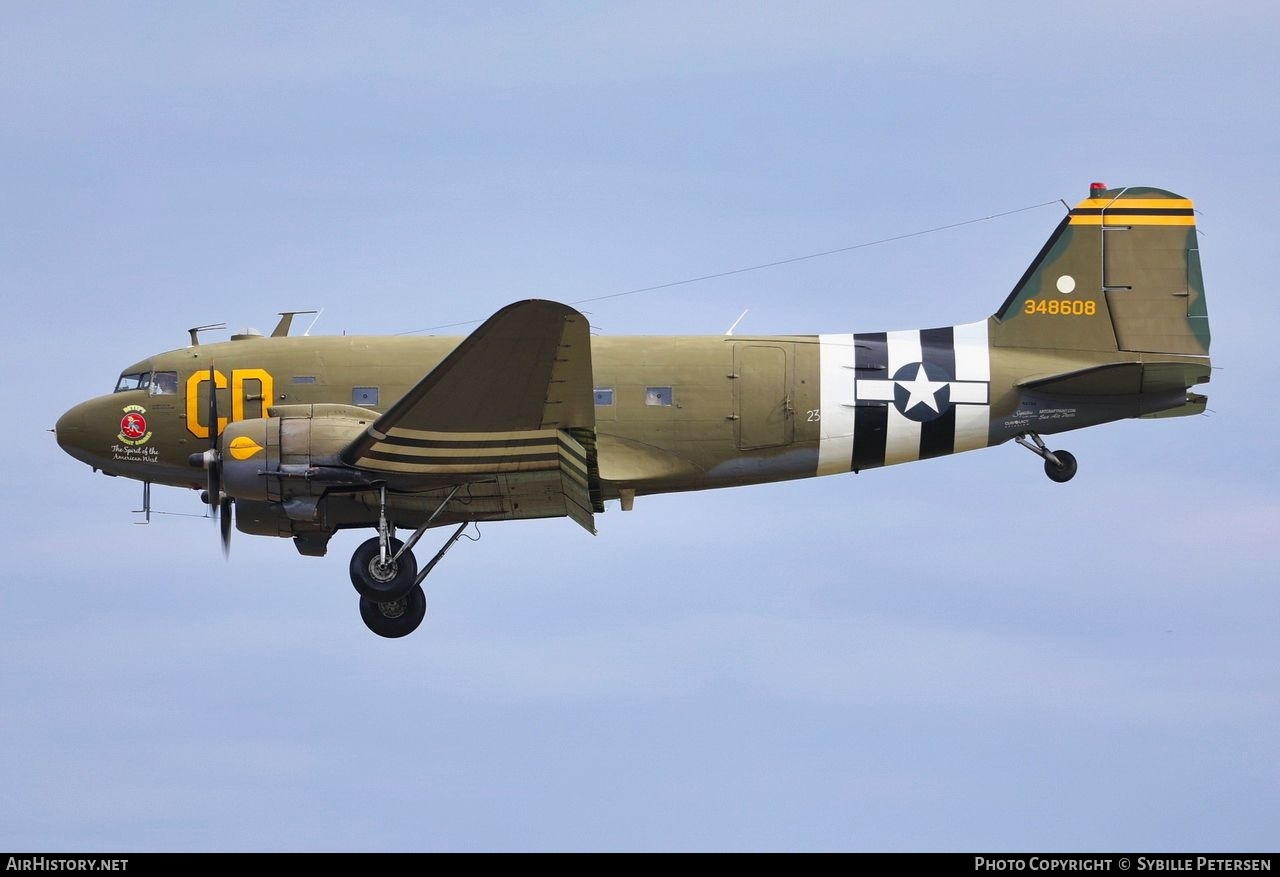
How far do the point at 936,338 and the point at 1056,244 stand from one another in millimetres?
2454

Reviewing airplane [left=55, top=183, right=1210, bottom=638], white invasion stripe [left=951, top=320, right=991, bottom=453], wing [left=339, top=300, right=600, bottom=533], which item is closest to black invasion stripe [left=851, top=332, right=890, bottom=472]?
airplane [left=55, top=183, right=1210, bottom=638]

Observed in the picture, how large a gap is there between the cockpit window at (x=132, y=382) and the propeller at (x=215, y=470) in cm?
100

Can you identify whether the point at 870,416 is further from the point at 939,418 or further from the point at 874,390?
the point at 939,418

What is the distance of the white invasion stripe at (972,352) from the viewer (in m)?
28.0

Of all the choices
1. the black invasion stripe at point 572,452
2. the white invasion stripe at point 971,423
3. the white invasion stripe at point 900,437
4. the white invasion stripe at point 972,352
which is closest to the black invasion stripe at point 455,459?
the black invasion stripe at point 572,452

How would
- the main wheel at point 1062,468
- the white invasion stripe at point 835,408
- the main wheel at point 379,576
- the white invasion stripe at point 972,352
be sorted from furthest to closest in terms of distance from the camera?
the main wheel at point 1062,468, the white invasion stripe at point 972,352, the white invasion stripe at point 835,408, the main wheel at point 379,576

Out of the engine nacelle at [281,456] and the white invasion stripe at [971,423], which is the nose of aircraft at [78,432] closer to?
the engine nacelle at [281,456]

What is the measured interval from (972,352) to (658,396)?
4570 mm

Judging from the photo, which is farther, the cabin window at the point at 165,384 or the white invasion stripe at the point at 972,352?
the white invasion stripe at the point at 972,352

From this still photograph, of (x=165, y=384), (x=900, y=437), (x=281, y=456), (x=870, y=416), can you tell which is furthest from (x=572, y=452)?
(x=165, y=384)
